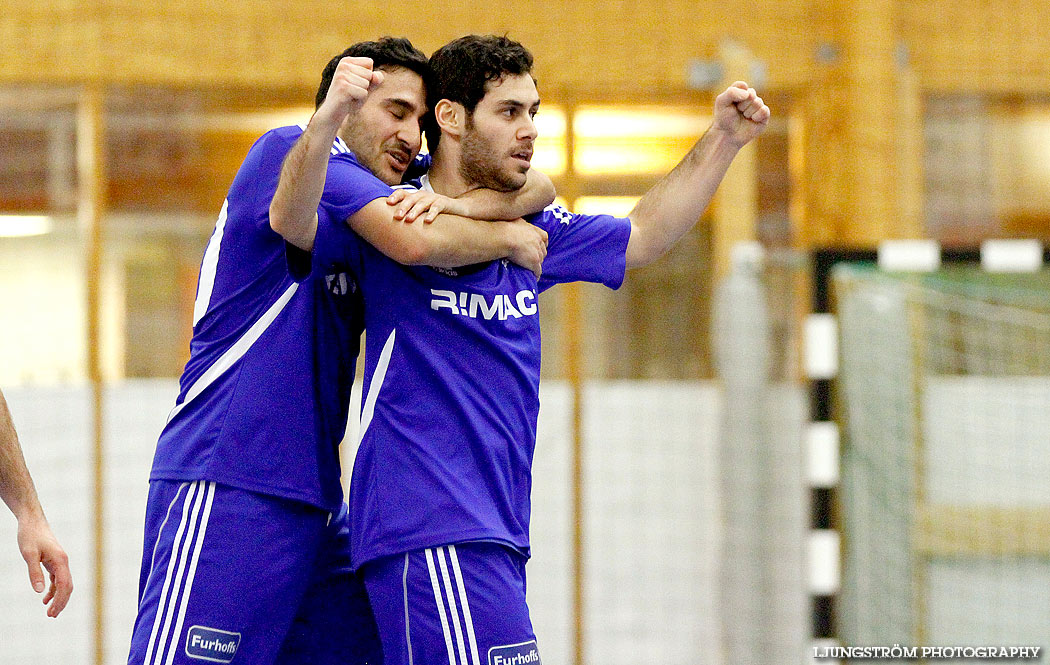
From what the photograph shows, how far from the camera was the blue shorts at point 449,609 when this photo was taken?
2250 millimetres

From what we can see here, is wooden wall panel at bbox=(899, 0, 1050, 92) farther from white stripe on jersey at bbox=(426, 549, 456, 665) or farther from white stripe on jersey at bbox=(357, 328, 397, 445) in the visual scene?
white stripe on jersey at bbox=(426, 549, 456, 665)

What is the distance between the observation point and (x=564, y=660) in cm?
622

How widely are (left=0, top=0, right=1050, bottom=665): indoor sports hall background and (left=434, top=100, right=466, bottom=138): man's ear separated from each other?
11.3 feet

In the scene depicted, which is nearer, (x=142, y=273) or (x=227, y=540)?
(x=227, y=540)

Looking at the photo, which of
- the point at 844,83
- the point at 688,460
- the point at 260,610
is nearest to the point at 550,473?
the point at 688,460

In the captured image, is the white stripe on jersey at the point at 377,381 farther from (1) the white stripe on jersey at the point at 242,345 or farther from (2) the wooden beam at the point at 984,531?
(2) the wooden beam at the point at 984,531

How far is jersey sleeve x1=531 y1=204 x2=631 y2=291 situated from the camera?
2.67 metres

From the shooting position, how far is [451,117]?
249 cm

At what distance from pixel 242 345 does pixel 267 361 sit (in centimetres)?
7

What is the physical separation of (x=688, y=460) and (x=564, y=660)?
4.01 ft

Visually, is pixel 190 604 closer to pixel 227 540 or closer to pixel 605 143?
pixel 227 540

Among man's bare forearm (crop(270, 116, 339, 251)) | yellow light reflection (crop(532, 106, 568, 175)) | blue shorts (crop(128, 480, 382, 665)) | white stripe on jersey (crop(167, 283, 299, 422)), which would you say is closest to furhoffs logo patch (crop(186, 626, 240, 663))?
blue shorts (crop(128, 480, 382, 665))

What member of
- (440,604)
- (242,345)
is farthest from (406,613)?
(242,345)

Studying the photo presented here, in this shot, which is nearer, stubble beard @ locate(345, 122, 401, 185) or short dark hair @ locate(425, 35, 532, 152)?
short dark hair @ locate(425, 35, 532, 152)
